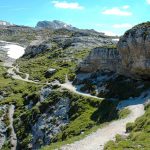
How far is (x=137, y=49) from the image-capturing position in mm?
75188

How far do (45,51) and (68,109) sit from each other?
117 meters

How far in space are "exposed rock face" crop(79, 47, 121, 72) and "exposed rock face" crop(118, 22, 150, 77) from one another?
9.54 metres

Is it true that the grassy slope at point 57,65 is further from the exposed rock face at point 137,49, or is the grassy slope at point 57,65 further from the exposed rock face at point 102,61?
the exposed rock face at point 137,49

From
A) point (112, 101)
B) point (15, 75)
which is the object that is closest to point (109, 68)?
point (112, 101)

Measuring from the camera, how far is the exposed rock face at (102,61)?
92.9 meters

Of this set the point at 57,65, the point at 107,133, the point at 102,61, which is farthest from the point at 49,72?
the point at 107,133

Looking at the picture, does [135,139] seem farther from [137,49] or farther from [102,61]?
[102,61]

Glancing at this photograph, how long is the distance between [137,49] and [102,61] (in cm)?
2413

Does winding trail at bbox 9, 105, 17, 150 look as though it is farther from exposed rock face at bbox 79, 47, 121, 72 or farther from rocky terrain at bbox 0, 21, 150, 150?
exposed rock face at bbox 79, 47, 121, 72

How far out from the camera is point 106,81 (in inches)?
3556

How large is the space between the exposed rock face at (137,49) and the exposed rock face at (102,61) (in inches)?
376

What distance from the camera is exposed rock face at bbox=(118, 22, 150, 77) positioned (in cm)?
7340

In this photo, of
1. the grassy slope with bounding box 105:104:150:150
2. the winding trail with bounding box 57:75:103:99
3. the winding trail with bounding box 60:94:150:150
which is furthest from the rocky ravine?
the grassy slope with bounding box 105:104:150:150

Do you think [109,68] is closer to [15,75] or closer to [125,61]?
[125,61]
